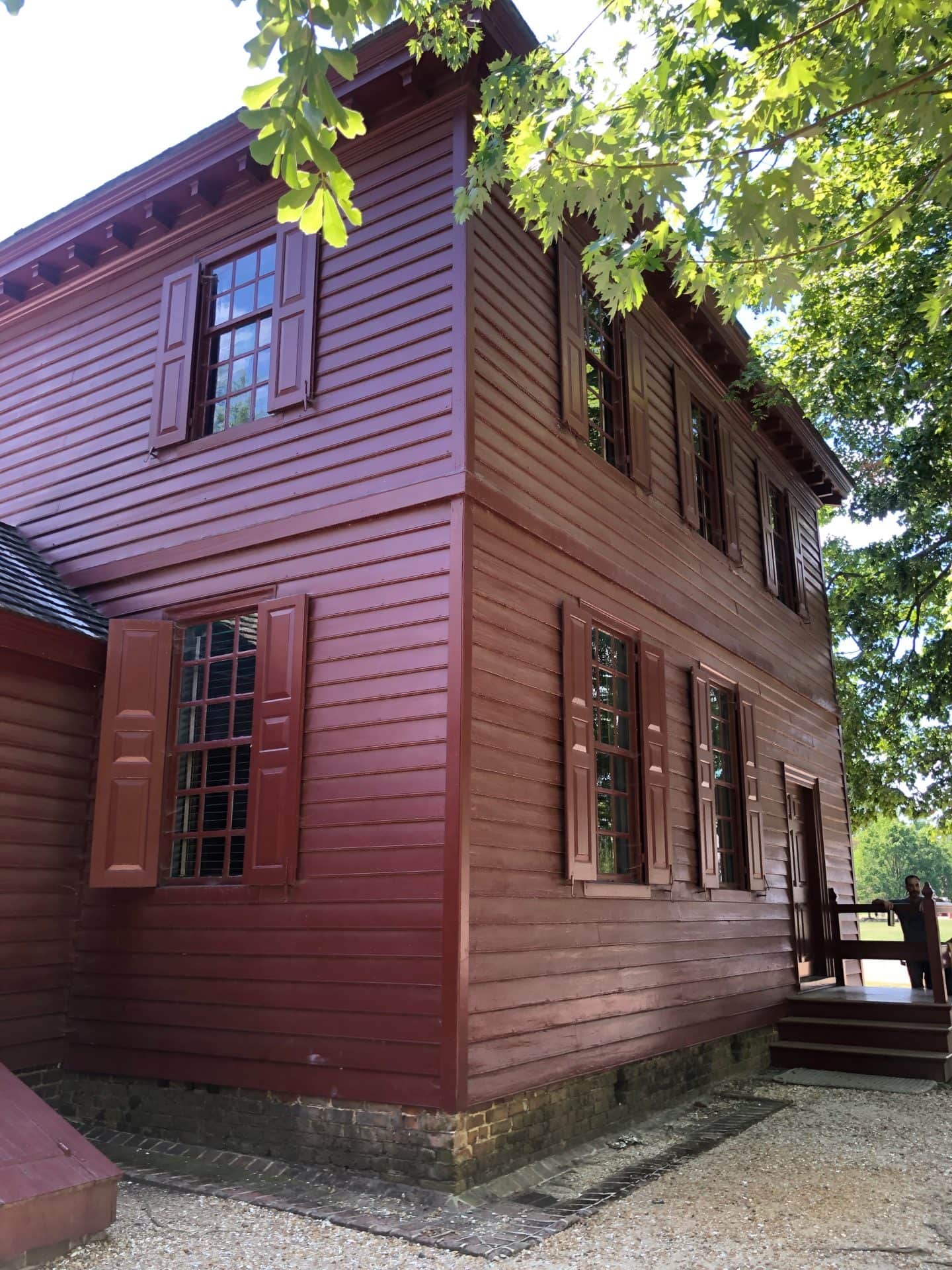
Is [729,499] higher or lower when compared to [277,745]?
higher

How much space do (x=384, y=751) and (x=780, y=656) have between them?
767 cm

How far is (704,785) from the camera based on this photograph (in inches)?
368

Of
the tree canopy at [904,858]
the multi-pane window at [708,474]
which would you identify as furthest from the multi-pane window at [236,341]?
the tree canopy at [904,858]

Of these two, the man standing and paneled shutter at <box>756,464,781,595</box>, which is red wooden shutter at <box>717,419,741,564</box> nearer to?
paneled shutter at <box>756,464,781,595</box>

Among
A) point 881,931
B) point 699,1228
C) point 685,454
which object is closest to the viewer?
point 699,1228

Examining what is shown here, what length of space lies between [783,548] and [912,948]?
18.4 feet

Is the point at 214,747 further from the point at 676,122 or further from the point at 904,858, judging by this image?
the point at 904,858

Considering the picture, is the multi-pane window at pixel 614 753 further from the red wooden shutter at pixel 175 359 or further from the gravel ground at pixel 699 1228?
the red wooden shutter at pixel 175 359

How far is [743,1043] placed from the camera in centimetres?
984

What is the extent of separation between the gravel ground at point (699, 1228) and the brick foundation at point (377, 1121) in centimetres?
58

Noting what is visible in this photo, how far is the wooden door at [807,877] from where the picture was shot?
1227 cm

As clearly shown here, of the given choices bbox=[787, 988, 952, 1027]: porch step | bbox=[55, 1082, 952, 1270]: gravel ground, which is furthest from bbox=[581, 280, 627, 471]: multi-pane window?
bbox=[787, 988, 952, 1027]: porch step

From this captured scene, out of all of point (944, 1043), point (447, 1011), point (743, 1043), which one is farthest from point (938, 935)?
point (447, 1011)

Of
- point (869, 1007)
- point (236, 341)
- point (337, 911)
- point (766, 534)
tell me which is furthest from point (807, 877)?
point (236, 341)
